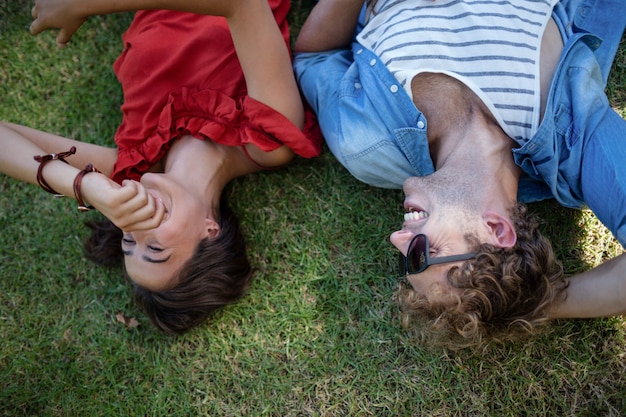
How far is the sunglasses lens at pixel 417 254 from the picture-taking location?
99.0 inches

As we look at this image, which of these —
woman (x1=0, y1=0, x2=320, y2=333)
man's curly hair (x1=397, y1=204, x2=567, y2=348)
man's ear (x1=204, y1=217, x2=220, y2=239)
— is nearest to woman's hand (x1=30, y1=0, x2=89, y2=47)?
woman (x1=0, y1=0, x2=320, y2=333)

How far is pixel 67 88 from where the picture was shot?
151 inches

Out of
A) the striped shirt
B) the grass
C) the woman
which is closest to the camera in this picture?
the striped shirt

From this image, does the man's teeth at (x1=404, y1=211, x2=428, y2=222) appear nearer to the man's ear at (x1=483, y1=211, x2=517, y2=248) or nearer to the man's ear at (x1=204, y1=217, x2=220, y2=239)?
the man's ear at (x1=483, y1=211, x2=517, y2=248)

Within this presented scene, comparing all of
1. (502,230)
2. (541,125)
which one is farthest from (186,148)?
(541,125)

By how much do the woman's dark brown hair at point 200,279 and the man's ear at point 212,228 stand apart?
3 cm

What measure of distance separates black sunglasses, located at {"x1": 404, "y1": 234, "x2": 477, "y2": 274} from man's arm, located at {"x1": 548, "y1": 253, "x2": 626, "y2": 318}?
0.74 metres

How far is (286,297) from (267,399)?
641 millimetres

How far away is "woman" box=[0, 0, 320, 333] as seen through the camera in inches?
114

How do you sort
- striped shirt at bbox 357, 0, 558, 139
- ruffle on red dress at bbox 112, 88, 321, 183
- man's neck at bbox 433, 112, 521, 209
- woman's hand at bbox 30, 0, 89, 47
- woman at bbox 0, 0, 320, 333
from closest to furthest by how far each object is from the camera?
woman's hand at bbox 30, 0, 89, 47, man's neck at bbox 433, 112, 521, 209, striped shirt at bbox 357, 0, 558, 139, woman at bbox 0, 0, 320, 333, ruffle on red dress at bbox 112, 88, 321, 183

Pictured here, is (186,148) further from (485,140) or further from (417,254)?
(485,140)

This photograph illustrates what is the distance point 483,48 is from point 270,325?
2.07 meters

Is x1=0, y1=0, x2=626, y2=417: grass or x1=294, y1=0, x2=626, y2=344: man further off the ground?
x1=294, y1=0, x2=626, y2=344: man

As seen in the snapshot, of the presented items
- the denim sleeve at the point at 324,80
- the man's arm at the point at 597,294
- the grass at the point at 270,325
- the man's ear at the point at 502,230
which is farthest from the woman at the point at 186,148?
the man's arm at the point at 597,294
